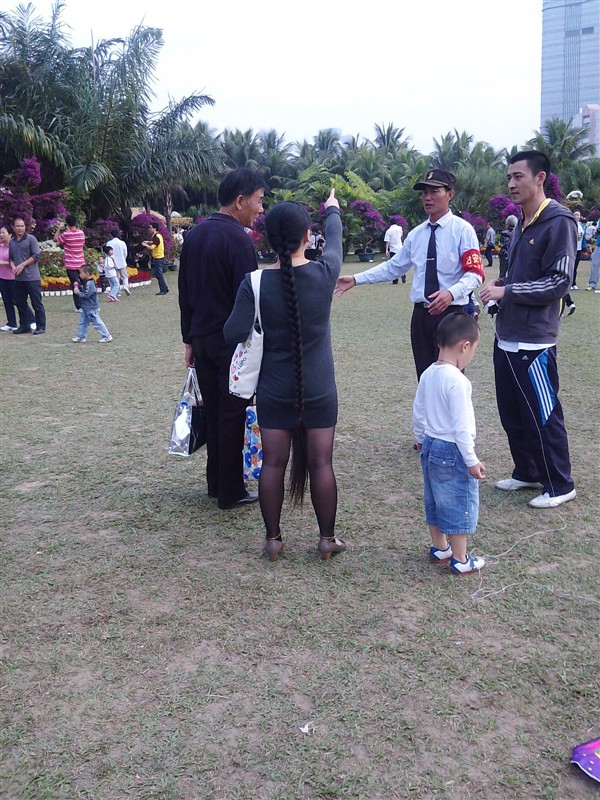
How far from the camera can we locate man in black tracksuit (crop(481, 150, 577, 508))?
4.12 meters

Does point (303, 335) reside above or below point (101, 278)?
above

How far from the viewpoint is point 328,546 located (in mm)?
3695

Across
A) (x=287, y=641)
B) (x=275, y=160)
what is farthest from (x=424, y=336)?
(x=275, y=160)

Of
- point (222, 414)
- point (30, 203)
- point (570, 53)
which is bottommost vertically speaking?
point (222, 414)

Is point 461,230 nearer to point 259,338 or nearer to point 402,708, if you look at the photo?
point 259,338

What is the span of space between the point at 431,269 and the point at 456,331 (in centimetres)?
166

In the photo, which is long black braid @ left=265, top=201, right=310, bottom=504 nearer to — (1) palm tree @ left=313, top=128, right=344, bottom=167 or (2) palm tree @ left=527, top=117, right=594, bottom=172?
(2) palm tree @ left=527, top=117, right=594, bottom=172

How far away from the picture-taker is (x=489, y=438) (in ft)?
18.4

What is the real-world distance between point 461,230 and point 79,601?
3250 millimetres

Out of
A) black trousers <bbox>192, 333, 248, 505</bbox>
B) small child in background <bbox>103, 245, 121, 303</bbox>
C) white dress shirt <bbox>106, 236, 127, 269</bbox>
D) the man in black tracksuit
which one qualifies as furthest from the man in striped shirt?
the man in black tracksuit

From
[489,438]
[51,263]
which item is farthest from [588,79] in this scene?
[489,438]

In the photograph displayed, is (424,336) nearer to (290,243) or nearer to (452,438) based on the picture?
(452,438)

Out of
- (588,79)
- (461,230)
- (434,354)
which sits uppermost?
(588,79)

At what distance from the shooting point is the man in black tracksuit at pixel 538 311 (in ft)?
13.5
